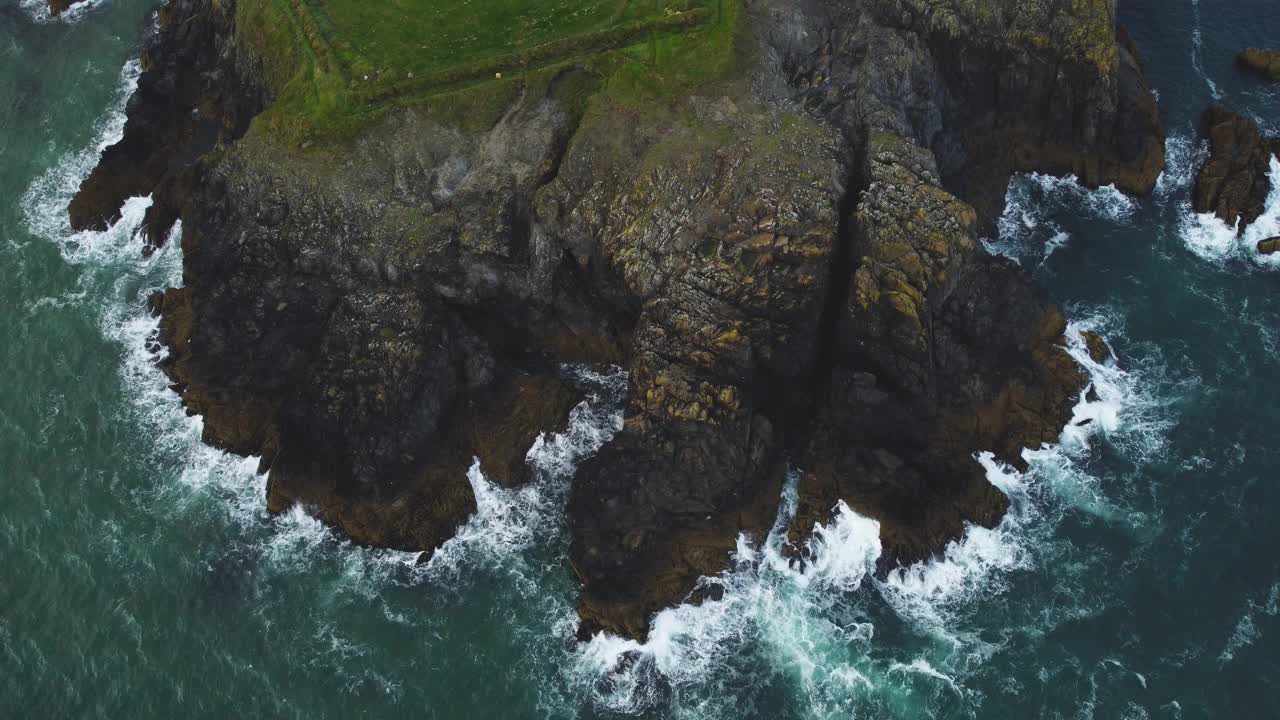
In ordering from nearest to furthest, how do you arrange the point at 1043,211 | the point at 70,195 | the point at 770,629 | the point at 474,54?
the point at 770,629 → the point at 474,54 → the point at 1043,211 → the point at 70,195

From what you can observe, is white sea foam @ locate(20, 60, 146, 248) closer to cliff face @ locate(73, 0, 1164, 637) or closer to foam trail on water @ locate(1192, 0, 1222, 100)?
cliff face @ locate(73, 0, 1164, 637)

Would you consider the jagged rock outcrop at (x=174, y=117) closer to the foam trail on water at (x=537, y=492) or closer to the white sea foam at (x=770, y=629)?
A: the foam trail on water at (x=537, y=492)

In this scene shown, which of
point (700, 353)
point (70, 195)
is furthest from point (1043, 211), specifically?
point (70, 195)

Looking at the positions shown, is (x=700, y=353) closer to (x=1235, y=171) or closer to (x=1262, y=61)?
(x=1235, y=171)

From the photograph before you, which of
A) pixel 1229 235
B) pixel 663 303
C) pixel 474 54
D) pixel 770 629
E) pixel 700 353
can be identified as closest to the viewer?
pixel 770 629

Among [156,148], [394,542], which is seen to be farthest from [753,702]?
[156,148]

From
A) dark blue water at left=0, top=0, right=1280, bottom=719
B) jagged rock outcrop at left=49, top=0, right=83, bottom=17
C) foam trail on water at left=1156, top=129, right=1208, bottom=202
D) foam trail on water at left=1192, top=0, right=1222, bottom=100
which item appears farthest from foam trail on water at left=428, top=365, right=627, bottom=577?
jagged rock outcrop at left=49, top=0, right=83, bottom=17

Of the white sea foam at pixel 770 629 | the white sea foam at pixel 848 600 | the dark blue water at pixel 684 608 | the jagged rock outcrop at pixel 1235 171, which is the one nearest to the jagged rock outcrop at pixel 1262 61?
the jagged rock outcrop at pixel 1235 171
